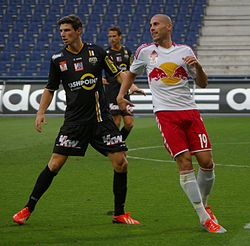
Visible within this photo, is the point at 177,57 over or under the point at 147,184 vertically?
over

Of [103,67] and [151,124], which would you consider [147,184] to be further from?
[151,124]

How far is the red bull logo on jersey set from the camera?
809 centimetres

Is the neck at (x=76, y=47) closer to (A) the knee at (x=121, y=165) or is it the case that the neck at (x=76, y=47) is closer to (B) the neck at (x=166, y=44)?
(B) the neck at (x=166, y=44)

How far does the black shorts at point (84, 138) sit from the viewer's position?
27.9 ft

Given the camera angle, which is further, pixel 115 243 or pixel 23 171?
pixel 23 171

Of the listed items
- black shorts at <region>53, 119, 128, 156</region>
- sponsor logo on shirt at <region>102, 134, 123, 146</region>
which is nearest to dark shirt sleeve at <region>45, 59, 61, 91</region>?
black shorts at <region>53, 119, 128, 156</region>

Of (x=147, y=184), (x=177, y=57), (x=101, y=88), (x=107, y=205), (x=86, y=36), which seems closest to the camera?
(x=177, y=57)

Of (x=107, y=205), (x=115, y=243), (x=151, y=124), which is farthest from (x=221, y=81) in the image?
(x=115, y=243)

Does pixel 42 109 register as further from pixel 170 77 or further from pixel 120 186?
pixel 170 77

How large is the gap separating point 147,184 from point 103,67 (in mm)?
3241

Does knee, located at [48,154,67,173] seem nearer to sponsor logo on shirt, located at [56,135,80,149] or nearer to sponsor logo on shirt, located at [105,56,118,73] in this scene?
sponsor logo on shirt, located at [56,135,80,149]

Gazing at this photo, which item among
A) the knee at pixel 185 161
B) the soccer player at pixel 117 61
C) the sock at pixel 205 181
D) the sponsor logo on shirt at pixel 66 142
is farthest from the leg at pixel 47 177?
the soccer player at pixel 117 61

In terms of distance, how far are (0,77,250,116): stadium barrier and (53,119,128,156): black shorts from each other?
17006 mm

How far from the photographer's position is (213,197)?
33.6ft
